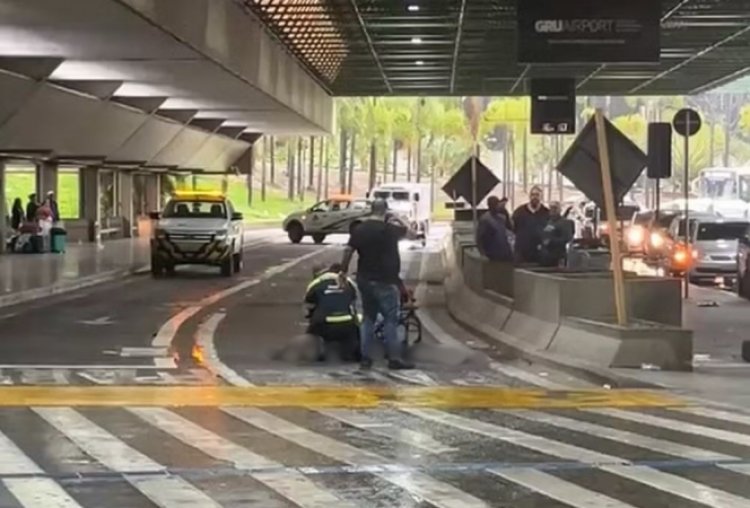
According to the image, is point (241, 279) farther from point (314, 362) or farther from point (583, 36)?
point (314, 362)

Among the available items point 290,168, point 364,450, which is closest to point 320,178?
point 290,168

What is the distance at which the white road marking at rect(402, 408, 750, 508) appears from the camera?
8.27m

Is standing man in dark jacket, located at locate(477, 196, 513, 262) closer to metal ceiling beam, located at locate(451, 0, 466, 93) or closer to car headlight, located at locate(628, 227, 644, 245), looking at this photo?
metal ceiling beam, located at locate(451, 0, 466, 93)

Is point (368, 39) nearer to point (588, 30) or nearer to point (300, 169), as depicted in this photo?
point (588, 30)

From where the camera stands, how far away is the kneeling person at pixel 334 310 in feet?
50.7

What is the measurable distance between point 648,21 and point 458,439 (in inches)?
617

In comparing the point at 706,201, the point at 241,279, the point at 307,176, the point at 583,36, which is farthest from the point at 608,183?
the point at 307,176

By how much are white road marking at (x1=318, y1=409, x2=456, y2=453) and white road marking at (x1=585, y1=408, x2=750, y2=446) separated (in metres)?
2.01

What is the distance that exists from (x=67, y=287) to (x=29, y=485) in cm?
1994

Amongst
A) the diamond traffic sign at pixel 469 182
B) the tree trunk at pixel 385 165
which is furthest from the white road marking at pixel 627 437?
the tree trunk at pixel 385 165

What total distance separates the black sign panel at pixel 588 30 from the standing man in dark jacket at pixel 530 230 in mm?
3578

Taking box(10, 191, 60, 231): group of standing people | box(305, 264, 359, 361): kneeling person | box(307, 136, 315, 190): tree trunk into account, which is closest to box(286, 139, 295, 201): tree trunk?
box(307, 136, 315, 190): tree trunk

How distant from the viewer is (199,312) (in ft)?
75.6

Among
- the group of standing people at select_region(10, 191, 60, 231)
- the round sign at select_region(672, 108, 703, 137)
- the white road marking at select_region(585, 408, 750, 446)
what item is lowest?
the white road marking at select_region(585, 408, 750, 446)
